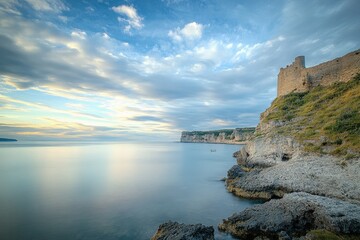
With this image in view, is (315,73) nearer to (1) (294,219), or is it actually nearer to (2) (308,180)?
(2) (308,180)

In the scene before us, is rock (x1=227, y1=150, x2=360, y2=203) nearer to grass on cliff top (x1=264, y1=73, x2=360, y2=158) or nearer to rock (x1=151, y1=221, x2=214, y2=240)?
grass on cliff top (x1=264, y1=73, x2=360, y2=158)

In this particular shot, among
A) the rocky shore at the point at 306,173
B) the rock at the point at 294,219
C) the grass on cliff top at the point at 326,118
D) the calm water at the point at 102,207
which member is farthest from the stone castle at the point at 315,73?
the rock at the point at 294,219

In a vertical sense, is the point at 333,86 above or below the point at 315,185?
above

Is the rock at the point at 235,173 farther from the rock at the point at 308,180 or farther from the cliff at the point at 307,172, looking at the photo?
the rock at the point at 308,180

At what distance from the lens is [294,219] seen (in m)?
13.1

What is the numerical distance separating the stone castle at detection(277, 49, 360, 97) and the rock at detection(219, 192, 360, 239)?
32.9m

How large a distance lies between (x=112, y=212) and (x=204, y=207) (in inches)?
346

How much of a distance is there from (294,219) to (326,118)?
2172 cm

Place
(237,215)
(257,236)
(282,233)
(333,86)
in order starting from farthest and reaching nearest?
(333,86) < (237,215) < (257,236) < (282,233)

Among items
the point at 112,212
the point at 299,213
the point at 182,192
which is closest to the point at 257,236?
the point at 299,213

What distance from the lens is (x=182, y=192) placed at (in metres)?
27.1

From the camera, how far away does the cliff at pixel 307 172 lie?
41.4 feet

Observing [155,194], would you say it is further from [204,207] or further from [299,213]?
[299,213]

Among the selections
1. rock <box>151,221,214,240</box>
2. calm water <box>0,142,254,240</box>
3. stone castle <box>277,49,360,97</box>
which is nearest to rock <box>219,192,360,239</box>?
calm water <box>0,142,254,240</box>
